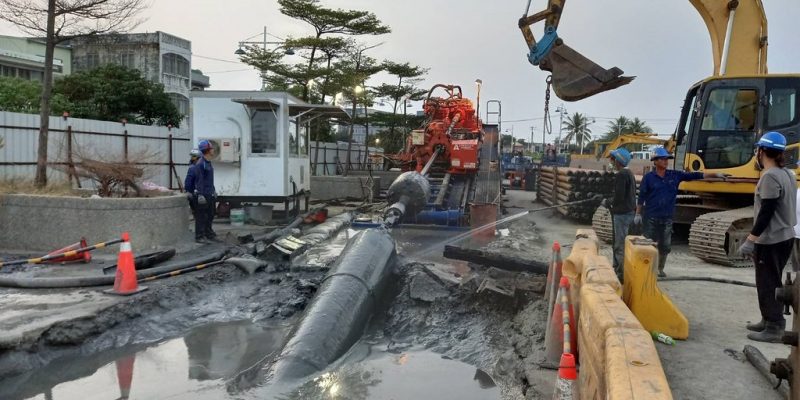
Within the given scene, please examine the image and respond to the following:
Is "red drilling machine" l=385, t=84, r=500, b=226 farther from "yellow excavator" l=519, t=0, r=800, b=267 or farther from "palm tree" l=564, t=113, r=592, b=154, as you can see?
"palm tree" l=564, t=113, r=592, b=154

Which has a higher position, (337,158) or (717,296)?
(337,158)

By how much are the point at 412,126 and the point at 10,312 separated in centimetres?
3159

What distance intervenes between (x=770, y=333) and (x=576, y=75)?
5.18 metres

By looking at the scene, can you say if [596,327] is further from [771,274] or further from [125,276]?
[125,276]

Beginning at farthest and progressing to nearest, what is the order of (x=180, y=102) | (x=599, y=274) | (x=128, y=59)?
(x=180, y=102), (x=128, y=59), (x=599, y=274)

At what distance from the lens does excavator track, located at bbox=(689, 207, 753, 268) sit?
344 inches

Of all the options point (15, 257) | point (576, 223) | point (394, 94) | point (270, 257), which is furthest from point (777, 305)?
point (394, 94)

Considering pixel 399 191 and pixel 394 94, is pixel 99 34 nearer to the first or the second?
pixel 399 191

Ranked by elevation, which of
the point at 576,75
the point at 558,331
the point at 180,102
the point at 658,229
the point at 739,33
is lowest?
the point at 558,331

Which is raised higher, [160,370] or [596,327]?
[596,327]

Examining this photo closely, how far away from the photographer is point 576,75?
8953 mm

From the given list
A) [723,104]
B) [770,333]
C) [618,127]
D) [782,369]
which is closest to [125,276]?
[782,369]

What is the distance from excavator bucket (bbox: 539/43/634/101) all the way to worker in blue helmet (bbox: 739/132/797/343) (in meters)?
4.08

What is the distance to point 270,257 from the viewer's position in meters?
7.90
